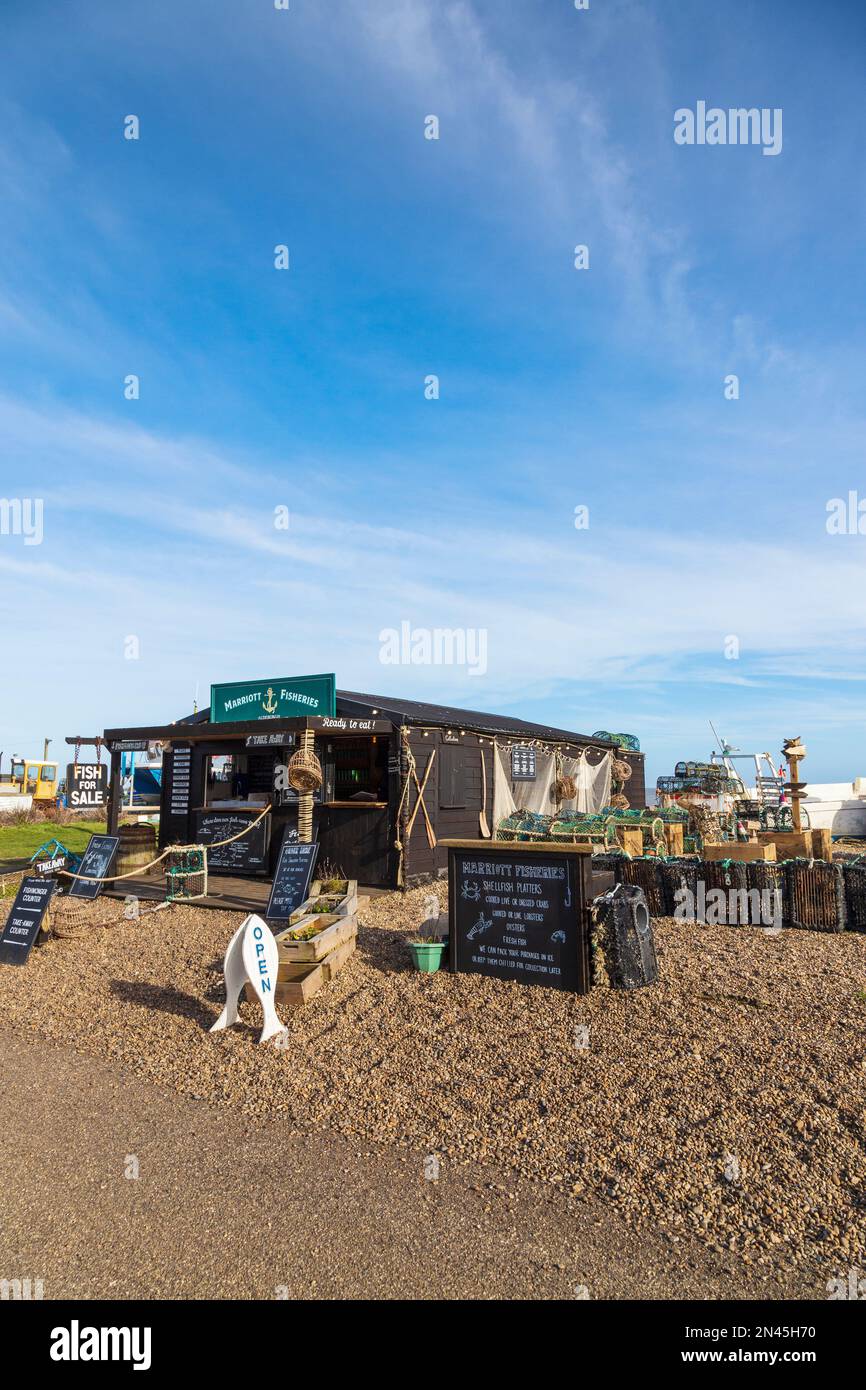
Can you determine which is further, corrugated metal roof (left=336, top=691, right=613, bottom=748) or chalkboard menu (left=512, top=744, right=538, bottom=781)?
chalkboard menu (left=512, top=744, right=538, bottom=781)

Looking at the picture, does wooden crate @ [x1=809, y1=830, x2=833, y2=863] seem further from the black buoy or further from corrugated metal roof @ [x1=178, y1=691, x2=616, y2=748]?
the black buoy

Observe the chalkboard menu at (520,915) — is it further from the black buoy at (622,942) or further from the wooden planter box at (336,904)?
the wooden planter box at (336,904)

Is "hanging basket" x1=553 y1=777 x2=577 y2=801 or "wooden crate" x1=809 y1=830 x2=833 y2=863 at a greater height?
"hanging basket" x1=553 y1=777 x2=577 y2=801

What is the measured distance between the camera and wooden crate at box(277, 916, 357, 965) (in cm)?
799

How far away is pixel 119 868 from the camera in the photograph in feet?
50.1

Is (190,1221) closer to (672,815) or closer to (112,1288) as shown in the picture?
(112,1288)

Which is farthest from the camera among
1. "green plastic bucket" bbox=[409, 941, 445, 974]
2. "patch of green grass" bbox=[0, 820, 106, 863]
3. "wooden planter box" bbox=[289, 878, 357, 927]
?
"patch of green grass" bbox=[0, 820, 106, 863]

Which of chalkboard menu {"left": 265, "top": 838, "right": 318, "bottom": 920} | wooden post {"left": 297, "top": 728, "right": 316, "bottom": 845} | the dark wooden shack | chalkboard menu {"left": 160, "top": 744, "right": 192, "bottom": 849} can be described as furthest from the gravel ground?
chalkboard menu {"left": 160, "top": 744, "right": 192, "bottom": 849}

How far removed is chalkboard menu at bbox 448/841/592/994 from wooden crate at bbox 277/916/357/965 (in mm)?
1344

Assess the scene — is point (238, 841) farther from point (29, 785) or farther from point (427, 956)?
point (29, 785)

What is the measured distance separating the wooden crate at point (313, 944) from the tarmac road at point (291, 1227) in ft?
9.02

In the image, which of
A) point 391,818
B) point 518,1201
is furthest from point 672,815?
point 518,1201

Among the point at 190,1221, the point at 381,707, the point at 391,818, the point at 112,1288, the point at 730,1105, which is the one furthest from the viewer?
the point at 381,707
